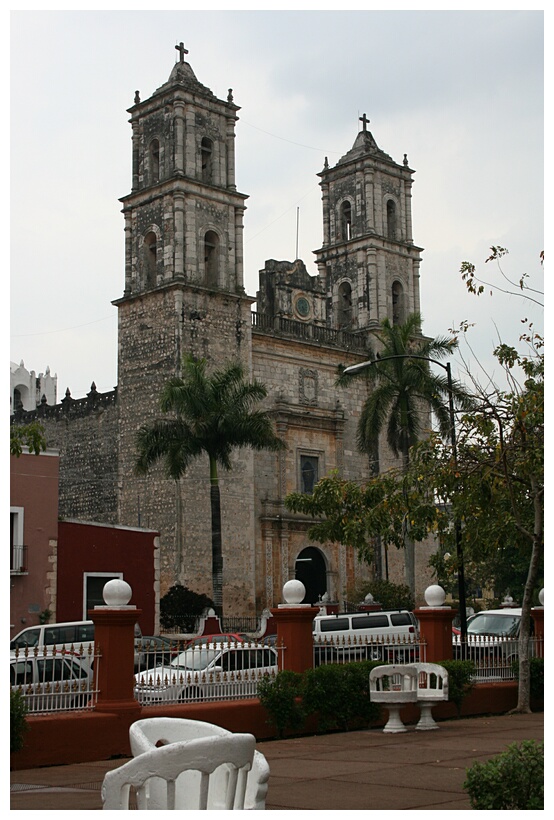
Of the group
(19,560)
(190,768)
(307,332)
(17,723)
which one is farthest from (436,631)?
(307,332)

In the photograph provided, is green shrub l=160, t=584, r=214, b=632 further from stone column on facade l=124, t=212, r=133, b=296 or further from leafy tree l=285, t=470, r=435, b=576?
stone column on facade l=124, t=212, r=133, b=296

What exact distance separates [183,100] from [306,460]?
1268 cm

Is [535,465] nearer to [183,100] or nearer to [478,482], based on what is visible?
[478,482]

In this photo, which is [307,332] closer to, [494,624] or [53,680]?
[494,624]

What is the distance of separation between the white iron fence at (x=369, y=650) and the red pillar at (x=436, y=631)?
110 mm

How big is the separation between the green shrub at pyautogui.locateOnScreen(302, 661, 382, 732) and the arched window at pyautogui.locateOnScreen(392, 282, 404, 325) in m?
29.9

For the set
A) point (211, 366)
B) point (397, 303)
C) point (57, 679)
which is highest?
point (397, 303)

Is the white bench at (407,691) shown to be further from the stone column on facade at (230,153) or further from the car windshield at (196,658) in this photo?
the stone column on facade at (230,153)

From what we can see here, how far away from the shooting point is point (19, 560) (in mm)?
24609

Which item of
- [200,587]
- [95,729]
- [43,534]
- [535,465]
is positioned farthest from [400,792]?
[200,587]

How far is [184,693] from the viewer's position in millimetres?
12328

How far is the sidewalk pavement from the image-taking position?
7969 millimetres

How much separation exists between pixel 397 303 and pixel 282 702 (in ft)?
104

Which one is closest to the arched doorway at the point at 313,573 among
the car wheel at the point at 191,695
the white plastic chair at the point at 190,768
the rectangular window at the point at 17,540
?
the rectangular window at the point at 17,540
